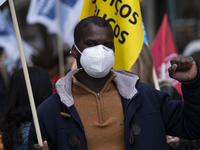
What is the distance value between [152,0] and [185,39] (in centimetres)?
213

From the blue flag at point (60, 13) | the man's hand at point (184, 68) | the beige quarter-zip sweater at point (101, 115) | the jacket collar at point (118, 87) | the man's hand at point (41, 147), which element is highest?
the blue flag at point (60, 13)

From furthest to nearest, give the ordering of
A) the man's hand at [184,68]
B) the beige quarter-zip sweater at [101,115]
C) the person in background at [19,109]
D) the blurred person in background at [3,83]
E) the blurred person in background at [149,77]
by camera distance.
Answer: the blurred person in background at [3,83], the blurred person in background at [149,77], the person in background at [19,109], the beige quarter-zip sweater at [101,115], the man's hand at [184,68]

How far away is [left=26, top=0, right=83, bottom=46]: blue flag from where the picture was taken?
6.40 meters

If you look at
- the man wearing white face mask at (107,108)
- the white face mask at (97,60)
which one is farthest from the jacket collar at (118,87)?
the white face mask at (97,60)

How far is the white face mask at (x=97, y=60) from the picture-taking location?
2041mm

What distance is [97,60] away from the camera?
2.05 m

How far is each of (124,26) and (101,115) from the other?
119 centimetres

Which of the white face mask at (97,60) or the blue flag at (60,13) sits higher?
the blue flag at (60,13)

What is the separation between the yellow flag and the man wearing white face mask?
777mm

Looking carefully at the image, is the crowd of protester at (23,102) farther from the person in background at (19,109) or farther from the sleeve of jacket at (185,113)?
the sleeve of jacket at (185,113)

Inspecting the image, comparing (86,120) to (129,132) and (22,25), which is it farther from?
(22,25)

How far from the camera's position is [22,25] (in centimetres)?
1823

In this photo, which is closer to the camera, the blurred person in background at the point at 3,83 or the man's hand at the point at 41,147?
the man's hand at the point at 41,147

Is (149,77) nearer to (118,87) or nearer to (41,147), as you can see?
(118,87)
